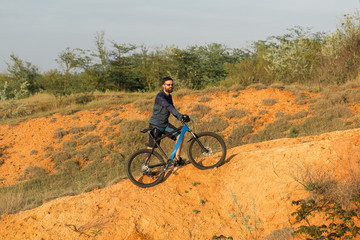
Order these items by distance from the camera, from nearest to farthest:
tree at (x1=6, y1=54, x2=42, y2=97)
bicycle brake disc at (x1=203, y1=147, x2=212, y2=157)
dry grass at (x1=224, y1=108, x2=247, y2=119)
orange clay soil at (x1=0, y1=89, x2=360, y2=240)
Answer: orange clay soil at (x1=0, y1=89, x2=360, y2=240), bicycle brake disc at (x1=203, y1=147, x2=212, y2=157), dry grass at (x1=224, y1=108, x2=247, y2=119), tree at (x1=6, y1=54, x2=42, y2=97)

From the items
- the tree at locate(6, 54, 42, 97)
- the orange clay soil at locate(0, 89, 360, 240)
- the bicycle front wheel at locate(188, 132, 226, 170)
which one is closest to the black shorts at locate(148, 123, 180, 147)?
the bicycle front wheel at locate(188, 132, 226, 170)

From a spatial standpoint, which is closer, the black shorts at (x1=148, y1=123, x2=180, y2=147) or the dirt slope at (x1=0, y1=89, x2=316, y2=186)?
the black shorts at (x1=148, y1=123, x2=180, y2=147)

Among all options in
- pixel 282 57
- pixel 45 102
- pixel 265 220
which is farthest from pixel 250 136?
pixel 45 102

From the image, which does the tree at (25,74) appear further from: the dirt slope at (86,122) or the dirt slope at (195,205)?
the dirt slope at (195,205)

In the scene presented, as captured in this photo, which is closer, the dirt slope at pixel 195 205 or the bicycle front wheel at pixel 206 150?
the dirt slope at pixel 195 205

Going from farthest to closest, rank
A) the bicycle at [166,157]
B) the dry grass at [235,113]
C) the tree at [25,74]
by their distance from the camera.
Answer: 1. the tree at [25,74]
2. the dry grass at [235,113]
3. the bicycle at [166,157]

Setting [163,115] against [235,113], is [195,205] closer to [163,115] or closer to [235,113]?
[163,115]

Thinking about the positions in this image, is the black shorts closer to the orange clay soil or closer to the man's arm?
the man's arm

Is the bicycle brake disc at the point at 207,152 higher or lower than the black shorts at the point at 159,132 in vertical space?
lower

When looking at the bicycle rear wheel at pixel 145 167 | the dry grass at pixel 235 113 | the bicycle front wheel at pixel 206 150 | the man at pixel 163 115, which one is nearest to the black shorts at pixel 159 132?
the man at pixel 163 115

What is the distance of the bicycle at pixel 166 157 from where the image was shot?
6.55m

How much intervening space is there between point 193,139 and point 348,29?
15.9 m

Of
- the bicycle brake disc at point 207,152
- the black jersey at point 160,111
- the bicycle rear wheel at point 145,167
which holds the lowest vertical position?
the bicycle rear wheel at point 145,167

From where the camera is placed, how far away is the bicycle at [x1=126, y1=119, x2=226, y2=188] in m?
6.55
